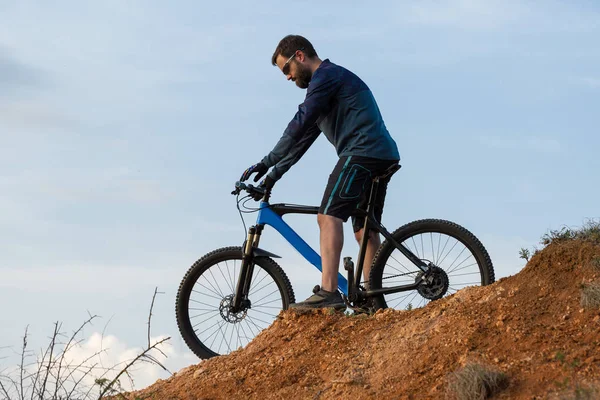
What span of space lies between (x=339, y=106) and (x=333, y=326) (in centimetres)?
215

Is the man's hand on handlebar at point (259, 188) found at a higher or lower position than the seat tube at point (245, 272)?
higher

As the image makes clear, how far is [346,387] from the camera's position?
6707 mm

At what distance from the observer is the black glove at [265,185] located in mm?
8484

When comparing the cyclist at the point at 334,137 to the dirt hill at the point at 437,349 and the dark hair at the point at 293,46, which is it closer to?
the dark hair at the point at 293,46

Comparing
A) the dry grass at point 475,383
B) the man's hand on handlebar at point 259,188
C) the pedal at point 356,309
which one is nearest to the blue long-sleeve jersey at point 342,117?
the man's hand on handlebar at point 259,188

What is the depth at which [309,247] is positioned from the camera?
27.6ft

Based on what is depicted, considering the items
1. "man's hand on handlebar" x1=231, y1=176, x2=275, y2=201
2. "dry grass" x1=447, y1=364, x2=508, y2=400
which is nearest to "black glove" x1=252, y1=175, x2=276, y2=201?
"man's hand on handlebar" x1=231, y1=176, x2=275, y2=201

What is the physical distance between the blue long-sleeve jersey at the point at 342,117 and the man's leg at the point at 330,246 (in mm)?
670

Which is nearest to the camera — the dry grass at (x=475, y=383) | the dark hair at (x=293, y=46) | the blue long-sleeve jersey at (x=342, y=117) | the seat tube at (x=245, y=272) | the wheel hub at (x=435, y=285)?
the dry grass at (x=475, y=383)

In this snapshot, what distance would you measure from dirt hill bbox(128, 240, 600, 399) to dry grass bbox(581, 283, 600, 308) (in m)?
0.04

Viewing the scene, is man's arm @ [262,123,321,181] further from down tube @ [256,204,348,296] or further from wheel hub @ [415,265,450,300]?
wheel hub @ [415,265,450,300]

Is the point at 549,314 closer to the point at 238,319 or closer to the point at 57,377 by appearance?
the point at 238,319

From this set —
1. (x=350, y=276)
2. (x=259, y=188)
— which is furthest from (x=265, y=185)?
(x=350, y=276)

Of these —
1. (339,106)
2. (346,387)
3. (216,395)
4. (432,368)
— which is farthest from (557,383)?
(339,106)
